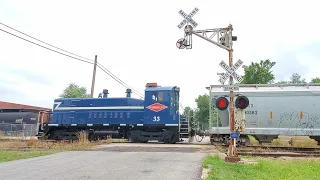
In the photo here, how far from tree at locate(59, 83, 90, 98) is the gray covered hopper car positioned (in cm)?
7360

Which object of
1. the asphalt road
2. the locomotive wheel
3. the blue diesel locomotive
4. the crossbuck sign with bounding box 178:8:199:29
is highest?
the crossbuck sign with bounding box 178:8:199:29

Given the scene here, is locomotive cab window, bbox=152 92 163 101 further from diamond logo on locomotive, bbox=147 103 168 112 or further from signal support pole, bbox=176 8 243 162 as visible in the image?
signal support pole, bbox=176 8 243 162

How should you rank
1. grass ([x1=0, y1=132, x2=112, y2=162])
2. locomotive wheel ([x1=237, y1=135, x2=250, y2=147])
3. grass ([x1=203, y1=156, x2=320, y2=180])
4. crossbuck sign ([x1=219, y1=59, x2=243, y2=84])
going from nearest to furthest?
grass ([x1=203, y1=156, x2=320, y2=180]) < crossbuck sign ([x1=219, y1=59, x2=243, y2=84]) < grass ([x1=0, y1=132, x2=112, y2=162]) < locomotive wheel ([x1=237, y1=135, x2=250, y2=147])

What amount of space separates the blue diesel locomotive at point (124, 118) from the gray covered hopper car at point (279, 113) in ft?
13.0

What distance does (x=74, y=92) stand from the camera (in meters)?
91.4

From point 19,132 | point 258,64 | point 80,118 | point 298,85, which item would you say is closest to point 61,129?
point 80,118

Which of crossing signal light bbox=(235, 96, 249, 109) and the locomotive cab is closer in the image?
crossing signal light bbox=(235, 96, 249, 109)

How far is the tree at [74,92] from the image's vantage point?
89.8 m

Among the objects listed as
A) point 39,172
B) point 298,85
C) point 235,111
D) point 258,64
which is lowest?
point 39,172

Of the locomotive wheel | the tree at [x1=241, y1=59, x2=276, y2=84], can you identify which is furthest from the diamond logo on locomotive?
the tree at [x1=241, y1=59, x2=276, y2=84]

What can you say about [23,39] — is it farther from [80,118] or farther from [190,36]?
[190,36]

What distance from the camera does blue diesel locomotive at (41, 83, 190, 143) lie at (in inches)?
798

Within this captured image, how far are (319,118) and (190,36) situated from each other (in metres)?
9.81

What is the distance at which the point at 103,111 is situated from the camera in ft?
71.7
